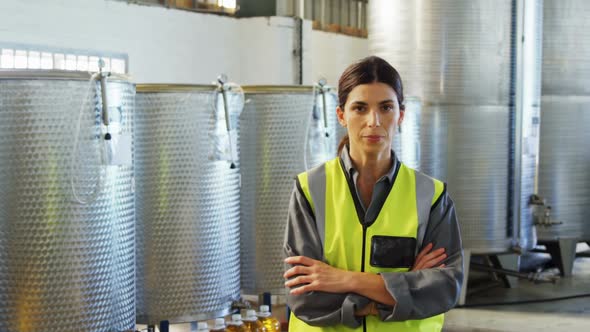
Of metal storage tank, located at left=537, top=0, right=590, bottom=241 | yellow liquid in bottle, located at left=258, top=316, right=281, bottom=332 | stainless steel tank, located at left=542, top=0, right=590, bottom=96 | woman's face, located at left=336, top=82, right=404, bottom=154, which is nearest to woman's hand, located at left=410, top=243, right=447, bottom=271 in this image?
woman's face, located at left=336, top=82, right=404, bottom=154

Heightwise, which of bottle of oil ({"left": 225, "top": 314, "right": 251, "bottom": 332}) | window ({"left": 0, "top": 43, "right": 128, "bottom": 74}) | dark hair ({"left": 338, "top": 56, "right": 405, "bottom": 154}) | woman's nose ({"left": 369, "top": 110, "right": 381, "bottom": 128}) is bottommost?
bottle of oil ({"left": 225, "top": 314, "right": 251, "bottom": 332})

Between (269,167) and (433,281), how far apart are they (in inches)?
106

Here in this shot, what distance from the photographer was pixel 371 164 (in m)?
1.95

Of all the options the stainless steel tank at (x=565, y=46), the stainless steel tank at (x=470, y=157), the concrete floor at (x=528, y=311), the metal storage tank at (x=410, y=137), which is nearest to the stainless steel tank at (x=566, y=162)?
the stainless steel tank at (x=565, y=46)

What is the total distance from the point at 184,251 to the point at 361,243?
2.23m

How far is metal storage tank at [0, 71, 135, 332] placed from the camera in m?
3.12

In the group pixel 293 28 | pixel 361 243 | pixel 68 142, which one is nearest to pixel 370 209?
pixel 361 243

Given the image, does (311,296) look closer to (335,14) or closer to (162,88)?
(162,88)

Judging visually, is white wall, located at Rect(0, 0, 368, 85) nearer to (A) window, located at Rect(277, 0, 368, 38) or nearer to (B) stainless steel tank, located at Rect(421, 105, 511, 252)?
(A) window, located at Rect(277, 0, 368, 38)

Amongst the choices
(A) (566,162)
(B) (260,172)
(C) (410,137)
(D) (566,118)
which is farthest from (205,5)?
(B) (260,172)

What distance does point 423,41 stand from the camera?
608 cm

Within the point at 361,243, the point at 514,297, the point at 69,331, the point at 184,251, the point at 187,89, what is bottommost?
the point at 514,297

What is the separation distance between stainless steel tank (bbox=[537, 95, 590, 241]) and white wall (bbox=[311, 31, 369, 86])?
523 cm

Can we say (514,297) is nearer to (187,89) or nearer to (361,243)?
(187,89)
